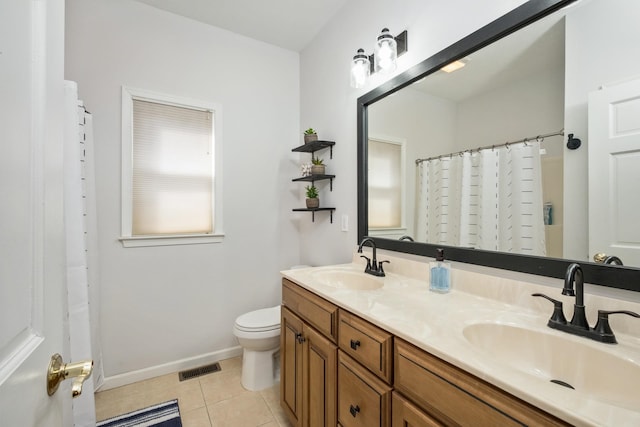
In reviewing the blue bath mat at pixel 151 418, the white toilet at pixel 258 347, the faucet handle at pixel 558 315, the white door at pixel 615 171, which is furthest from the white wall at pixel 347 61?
the blue bath mat at pixel 151 418

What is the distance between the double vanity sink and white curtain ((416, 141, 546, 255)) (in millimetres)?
177

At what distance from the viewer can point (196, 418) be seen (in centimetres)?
172

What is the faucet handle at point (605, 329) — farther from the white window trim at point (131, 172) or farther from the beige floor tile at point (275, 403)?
the white window trim at point (131, 172)

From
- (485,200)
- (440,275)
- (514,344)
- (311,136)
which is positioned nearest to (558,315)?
(514,344)

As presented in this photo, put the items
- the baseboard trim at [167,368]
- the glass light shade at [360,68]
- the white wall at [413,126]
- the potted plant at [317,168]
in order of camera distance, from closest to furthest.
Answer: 1. the white wall at [413,126]
2. the glass light shade at [360,68]
3. the baseboard trim at [167,368]
4. the potted plant at [317,168]

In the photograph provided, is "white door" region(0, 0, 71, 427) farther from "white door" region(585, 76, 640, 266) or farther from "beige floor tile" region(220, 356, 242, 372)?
"beige floor tile" region(220, 356, 242, 372)

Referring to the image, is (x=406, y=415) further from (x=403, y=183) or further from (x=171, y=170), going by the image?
(x=171, y=170)

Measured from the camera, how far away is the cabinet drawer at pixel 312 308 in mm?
1210

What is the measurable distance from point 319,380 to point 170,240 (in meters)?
1.58

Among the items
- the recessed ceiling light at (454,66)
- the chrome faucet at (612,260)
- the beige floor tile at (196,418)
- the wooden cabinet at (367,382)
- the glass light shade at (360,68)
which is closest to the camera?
the wooden cabinet at (367,382)

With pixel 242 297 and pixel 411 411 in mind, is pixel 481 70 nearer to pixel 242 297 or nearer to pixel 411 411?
pixel 411 411

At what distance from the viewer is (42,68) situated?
51 cm

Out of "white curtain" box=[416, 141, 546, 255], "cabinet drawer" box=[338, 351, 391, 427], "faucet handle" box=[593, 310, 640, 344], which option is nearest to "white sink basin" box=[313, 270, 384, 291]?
"white curtain" box=[416, 141, 546, 255]

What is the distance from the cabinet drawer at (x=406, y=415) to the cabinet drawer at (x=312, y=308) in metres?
0.36
